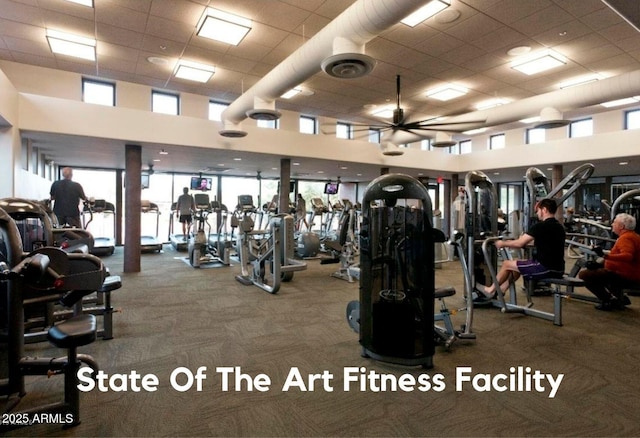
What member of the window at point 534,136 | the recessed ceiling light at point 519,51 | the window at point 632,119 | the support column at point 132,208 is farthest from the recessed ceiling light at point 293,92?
the window at point 632,119

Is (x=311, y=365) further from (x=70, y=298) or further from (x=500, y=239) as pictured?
(x=500, y=239)

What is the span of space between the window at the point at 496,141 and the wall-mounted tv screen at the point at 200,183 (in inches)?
399

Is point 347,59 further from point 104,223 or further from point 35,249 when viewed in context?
point 104,223

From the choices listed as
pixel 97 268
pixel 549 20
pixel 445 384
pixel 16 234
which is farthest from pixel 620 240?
pixel 16 234

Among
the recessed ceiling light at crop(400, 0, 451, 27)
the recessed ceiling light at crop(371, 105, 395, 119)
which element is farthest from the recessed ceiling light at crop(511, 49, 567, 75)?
the recessed ceiling light at crop(371, 105, 395, 119)

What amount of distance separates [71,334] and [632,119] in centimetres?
1294

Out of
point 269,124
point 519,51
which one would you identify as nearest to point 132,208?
point 269,124

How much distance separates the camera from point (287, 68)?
5.30 meters

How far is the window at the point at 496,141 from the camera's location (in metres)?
12.7

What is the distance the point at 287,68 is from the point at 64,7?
3083 mm

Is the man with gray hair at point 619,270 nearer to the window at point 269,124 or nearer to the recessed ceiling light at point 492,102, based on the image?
the recessed ceiling light at point 492,102

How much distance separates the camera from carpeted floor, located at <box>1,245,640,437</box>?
216cm

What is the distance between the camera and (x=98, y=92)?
7672 millimetres

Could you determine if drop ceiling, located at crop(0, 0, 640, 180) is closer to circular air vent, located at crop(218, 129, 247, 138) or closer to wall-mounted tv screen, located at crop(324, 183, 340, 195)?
circular air vent, located at crop(218, 129, 247, 138)
